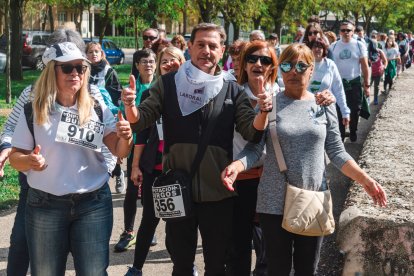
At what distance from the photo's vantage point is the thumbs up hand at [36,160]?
311 cm

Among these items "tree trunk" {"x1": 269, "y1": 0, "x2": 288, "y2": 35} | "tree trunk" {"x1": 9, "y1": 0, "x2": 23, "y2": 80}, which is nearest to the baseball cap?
"tree trunk" {"x1": 9, "y1": 0, "x2": 23, "y2": 80}

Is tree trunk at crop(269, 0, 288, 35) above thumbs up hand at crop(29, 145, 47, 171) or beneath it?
beneath

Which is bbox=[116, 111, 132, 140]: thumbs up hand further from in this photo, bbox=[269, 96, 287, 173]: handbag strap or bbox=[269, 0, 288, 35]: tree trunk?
bbox=[269, 0, 288, 35]: tree trunk

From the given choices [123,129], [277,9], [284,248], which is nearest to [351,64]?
[284,248]

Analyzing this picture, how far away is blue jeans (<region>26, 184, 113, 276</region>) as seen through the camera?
3.32m

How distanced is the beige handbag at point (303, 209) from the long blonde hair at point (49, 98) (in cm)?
109

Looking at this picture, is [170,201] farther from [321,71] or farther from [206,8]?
[206,8]

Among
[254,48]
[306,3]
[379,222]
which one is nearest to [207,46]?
[254,48]

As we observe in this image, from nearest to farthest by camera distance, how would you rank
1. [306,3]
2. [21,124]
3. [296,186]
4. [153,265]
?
1. [21,124]
2. [296,186]
3. [153,265]
4. [306,3]

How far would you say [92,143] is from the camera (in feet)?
11.0

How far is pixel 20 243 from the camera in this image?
3.93 metres

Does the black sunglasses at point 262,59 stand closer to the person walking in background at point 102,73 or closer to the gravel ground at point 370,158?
the gravel ground at point 370,158

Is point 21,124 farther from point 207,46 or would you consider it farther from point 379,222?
point 379,222

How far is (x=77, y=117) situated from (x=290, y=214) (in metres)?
1.32
